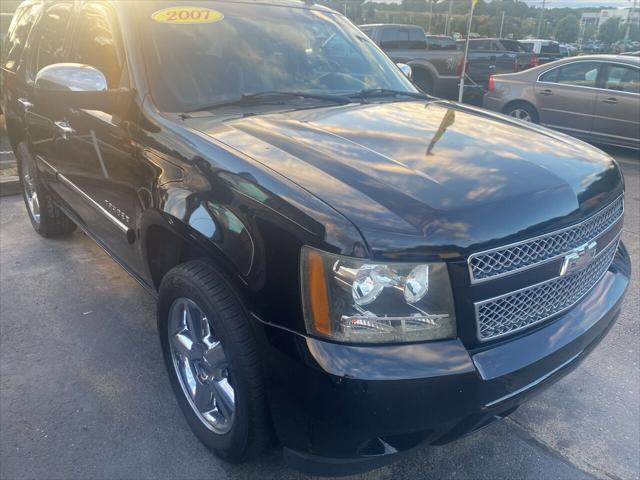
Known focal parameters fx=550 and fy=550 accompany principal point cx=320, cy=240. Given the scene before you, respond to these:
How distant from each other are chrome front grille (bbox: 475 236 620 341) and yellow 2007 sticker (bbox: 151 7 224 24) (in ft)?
7.11

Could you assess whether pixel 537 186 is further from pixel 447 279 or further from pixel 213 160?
pixel 213 160

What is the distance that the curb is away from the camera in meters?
6.14

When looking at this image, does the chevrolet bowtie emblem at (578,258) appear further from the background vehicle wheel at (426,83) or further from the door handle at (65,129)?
the background vehicle wheel at (426,83)

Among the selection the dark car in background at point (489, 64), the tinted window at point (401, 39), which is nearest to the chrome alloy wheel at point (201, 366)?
the tinted window at point (401, 39)

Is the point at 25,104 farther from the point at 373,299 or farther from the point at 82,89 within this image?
the point at 373,299

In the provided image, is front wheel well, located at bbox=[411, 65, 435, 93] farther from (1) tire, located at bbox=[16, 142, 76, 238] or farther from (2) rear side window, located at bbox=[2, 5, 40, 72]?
(1) tire, located at bbox=[16, 142, 76, 238]

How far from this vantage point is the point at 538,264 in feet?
6.27

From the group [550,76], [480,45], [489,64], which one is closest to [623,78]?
[550,76]

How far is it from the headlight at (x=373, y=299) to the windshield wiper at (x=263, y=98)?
1297 millimetres

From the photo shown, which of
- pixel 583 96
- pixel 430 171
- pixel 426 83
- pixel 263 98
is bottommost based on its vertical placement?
→ pixel 426 83

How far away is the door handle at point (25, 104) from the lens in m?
4.07

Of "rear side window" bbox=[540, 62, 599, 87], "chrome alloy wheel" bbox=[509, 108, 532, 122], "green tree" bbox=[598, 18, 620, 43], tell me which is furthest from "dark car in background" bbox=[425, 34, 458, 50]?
"green tree" bbox=[598, 18, 620, 43]

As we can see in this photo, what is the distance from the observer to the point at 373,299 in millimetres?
1725

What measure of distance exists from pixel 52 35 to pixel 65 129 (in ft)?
2.77
